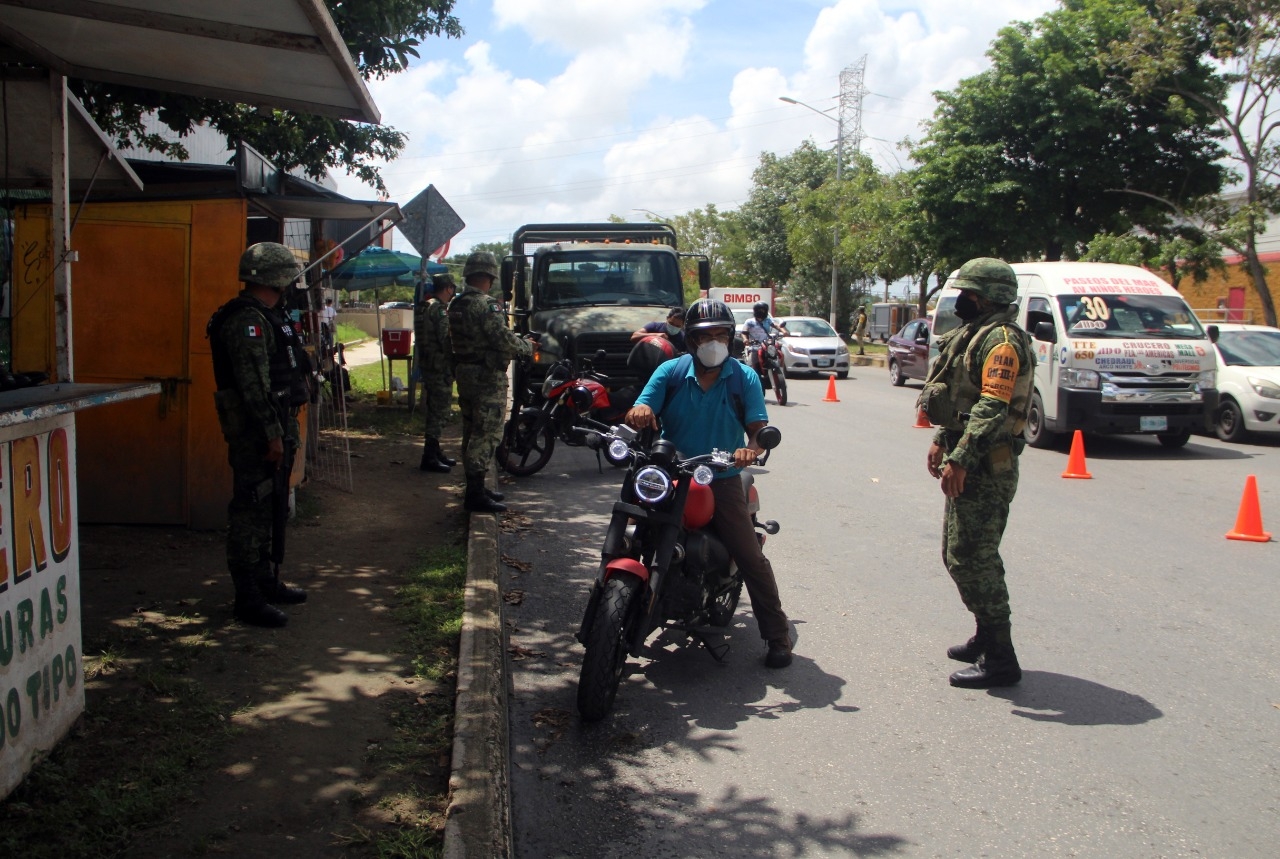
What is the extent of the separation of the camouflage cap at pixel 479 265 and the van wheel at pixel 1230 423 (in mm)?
10255

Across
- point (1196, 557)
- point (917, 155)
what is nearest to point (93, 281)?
point (1196, 557)

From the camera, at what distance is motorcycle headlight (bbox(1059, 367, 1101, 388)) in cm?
1255

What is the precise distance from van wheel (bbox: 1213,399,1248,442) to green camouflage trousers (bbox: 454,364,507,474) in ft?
33.7

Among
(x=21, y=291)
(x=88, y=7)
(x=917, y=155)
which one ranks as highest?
(x=917, y=155)

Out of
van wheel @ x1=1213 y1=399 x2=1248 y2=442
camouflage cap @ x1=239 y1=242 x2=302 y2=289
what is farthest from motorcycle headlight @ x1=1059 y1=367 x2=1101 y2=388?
camouflage cap @ x1=239 y1=242 x2=302 y2=289

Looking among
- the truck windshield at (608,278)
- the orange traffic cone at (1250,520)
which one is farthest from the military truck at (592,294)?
the orange traffic cone at (1250,520)

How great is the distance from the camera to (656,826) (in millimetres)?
3855

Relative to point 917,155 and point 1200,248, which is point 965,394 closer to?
point 1200,248

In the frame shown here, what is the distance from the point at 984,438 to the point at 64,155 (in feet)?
13.7

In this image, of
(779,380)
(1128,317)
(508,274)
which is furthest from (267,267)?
(779,380)

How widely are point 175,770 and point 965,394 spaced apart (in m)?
3.70

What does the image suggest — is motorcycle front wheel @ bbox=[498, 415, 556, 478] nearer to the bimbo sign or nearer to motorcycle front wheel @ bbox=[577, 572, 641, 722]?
motorcycle front wheel @ bbox=[577, 572, 641, 722]

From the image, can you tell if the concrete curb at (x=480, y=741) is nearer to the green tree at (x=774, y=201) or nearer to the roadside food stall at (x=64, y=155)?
the roadside food stall at (x=64, y=155)

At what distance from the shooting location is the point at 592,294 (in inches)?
533
